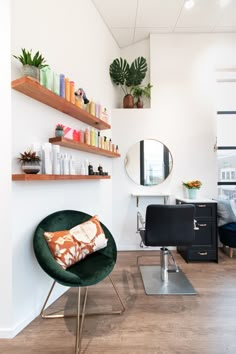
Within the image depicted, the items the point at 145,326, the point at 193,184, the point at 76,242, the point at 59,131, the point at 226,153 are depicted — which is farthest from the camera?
the point at 226,153

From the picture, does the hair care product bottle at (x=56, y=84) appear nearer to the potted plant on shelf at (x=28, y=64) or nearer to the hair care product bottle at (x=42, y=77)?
the hair care product bottle at (x=42, y=77)

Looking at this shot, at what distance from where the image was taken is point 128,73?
3510 millimetres

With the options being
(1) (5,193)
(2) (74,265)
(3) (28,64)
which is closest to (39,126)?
(3) (28,64)

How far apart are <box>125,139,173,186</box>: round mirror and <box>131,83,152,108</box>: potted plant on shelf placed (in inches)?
25.3

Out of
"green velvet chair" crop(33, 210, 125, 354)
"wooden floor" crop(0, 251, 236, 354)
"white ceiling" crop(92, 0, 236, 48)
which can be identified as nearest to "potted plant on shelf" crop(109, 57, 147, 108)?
"white ceiling" crop(92, 0, 236, 48)

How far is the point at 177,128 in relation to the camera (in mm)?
3604

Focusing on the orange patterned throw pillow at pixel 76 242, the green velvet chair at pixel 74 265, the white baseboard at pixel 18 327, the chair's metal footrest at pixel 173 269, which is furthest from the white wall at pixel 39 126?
the chair's metal footrest at pixel 173 269

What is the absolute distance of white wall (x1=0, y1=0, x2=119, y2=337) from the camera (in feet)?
5.35

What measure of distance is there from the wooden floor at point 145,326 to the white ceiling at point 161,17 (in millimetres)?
3540

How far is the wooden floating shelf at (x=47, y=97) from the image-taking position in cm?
155

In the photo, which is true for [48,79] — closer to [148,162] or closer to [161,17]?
[148,162]

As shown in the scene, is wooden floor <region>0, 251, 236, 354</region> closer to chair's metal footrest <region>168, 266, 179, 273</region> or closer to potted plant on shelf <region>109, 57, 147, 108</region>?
chair's metal footrest <region>168, 266, 179, 273</region>

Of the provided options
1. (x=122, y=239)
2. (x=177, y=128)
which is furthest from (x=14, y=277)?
(x=177, y=128)

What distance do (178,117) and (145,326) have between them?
2.97m
